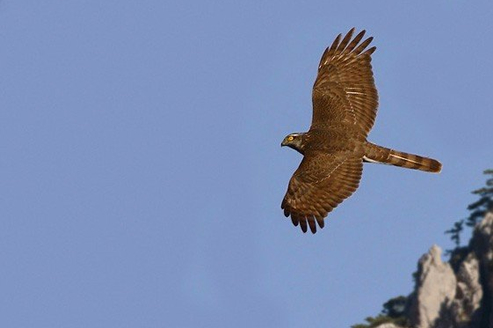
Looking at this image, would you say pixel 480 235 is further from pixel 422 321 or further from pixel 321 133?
pixel 321 133

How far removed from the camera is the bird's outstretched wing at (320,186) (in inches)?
963

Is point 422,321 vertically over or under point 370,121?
over

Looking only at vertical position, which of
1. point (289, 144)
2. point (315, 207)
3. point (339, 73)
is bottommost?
point (315, 207)

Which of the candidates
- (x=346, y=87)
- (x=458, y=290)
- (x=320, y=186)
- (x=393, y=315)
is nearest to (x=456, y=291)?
(x=458, y=290)

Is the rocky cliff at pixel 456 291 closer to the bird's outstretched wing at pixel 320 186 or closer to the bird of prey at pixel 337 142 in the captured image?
the bird of prey at pixel 337 142

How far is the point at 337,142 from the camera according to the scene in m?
25.2

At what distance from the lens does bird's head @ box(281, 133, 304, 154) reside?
25.7m

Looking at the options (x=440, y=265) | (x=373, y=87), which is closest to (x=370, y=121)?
(x=373, y=87)

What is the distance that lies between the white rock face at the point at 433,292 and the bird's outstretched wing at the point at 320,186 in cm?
8649

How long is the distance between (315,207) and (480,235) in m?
86.1

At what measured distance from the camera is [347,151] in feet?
82.3

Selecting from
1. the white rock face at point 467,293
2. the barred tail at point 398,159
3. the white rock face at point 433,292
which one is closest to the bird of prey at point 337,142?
the barred tail at point 398,159

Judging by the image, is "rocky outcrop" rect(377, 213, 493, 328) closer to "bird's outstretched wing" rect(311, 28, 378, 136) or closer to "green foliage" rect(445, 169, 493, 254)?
"green foliage" rect(445, 169, 493, 254)

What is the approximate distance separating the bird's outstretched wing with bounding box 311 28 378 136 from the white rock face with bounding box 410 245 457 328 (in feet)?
277
